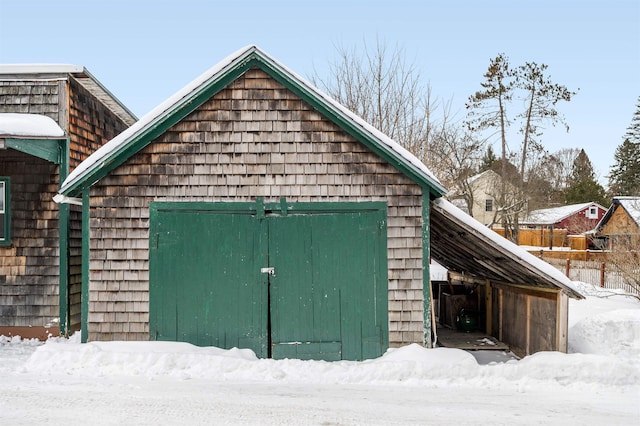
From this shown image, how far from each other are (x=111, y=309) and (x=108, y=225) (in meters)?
1.37

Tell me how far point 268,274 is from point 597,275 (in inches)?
743

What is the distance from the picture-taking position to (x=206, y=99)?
857 centimetres

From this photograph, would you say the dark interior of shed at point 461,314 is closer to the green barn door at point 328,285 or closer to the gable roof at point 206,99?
the green barn door at point 328,285

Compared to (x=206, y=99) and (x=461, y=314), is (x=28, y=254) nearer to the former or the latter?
(x=206, y=99)

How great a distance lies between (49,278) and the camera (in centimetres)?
1045

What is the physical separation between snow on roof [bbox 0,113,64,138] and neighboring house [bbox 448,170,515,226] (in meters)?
21.3

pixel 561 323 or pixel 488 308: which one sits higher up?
pixel 561 323

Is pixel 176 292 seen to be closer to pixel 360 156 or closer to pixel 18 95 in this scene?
pixel 360 156

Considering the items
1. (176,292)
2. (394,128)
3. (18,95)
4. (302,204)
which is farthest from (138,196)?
(394,128)

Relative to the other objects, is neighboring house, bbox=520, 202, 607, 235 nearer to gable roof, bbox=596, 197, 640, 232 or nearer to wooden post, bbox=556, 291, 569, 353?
gable roof, bbox=596, 197, 640, 232

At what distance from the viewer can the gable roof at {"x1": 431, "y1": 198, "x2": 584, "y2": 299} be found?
27.1ft

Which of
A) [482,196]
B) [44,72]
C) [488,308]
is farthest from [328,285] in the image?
[482,196]

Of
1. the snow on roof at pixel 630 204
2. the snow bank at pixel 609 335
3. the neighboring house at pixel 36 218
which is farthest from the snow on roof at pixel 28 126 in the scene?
the snow on roof at pixel 630 204

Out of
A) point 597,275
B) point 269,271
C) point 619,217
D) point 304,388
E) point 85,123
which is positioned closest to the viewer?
point 304,388
